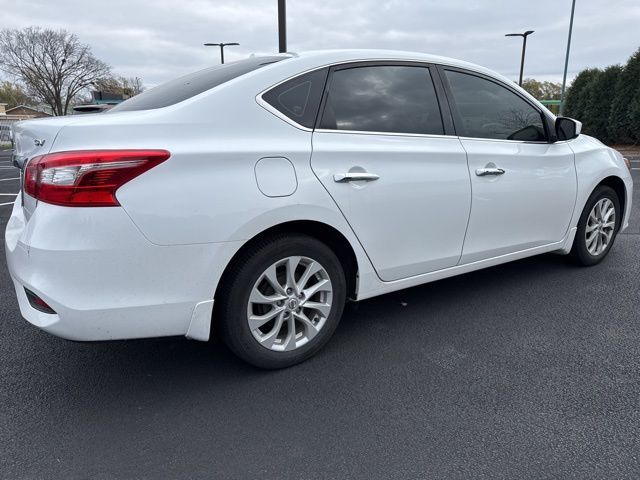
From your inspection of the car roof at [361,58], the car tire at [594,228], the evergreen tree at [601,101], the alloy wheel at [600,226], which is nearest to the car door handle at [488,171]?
the car roof at [361,58]

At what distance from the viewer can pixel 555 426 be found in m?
2.13

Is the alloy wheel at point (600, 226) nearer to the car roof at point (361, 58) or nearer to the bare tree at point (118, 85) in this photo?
the car roof at point (361, 58)

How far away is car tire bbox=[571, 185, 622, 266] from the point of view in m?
4.04

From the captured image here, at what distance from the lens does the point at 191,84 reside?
2.71m

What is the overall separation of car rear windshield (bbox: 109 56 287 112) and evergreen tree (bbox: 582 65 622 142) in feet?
72.3

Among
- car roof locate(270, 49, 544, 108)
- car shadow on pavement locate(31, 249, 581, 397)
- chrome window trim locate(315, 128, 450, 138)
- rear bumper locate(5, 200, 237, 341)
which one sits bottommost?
car shadow on pavement locate(31, 249, 581, 397)

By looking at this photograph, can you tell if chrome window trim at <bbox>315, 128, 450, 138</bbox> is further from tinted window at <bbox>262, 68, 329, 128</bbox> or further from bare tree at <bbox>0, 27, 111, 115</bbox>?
bare tree at <bbox>0, 27, 111, 115</bbox>

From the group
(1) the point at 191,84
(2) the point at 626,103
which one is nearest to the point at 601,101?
(2) the point at 626,103

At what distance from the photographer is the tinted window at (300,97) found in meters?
2.45

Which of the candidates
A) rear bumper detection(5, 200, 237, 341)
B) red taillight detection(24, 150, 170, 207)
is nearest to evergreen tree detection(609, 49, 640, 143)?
rear bumper detection(5, 200, 237, 341)

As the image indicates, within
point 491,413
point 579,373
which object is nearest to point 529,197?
point 579,373

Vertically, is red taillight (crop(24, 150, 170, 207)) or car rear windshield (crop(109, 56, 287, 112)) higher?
car rear windshield (crop(109, 56, 287, 112))

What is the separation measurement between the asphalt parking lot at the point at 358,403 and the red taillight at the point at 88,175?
1008mm

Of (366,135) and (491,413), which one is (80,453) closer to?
(491,413)
